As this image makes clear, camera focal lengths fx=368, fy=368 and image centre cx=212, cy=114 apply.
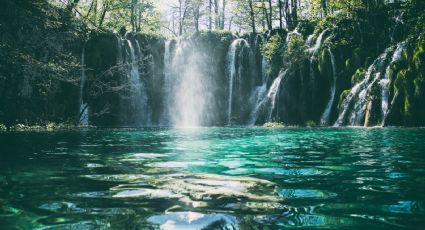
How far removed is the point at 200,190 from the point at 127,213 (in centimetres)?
107

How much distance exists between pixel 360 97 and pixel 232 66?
13668mm

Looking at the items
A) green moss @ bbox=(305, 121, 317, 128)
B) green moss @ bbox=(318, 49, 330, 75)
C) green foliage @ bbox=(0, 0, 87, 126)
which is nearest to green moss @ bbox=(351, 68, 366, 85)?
green moss @ bbox=(318, 49, 330, 75)

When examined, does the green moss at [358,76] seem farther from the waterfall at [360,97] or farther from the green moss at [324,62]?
Answer: the green moss at [324,62]

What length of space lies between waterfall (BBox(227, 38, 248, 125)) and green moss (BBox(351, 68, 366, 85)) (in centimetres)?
1156

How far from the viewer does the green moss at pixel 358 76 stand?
2458 cm

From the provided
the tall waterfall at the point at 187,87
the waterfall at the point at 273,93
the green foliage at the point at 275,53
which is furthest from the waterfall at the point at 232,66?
the waterfall at the point at 273,93

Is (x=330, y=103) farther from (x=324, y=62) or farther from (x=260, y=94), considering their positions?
(x=260, y=94)

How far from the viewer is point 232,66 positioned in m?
34.5

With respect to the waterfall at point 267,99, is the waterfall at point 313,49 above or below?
above

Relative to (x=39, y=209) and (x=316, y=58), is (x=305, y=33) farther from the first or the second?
(x=39, y=209)

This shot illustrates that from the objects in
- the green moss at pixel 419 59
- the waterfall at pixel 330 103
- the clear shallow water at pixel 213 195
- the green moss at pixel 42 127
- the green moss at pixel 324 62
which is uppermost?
the green moss at pixel 324 62

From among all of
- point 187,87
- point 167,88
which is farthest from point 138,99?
Answer: point 187,87

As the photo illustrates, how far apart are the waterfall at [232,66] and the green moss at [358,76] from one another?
1156cm

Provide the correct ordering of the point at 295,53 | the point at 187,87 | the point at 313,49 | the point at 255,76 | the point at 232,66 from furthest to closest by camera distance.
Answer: the point at 187,87 → the point at 232,66 → the point at 255,76 → the point at 313,49 → the point at 295,53
